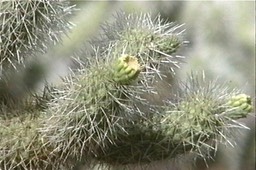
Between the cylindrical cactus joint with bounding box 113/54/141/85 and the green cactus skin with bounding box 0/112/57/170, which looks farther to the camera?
the green cactus skin with bounding box 0/112/57/170

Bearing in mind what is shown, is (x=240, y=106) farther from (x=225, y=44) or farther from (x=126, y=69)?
(x=225, y=44)

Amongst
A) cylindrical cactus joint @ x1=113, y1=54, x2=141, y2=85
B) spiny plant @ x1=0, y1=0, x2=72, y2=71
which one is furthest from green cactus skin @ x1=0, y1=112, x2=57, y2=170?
cylindrical cactus joint @ x1=113, y1=54, x2=141, y2=85

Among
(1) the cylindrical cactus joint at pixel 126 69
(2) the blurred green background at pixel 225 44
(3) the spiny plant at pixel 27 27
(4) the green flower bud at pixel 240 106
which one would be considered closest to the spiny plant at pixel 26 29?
(3) the spiny plant at pixel 27 27

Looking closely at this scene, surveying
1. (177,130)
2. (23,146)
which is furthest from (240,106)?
(23,146)

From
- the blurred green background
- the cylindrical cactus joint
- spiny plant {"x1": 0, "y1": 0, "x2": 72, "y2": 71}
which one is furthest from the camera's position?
the blurred green background

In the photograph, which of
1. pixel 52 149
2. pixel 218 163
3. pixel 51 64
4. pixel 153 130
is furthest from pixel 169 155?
pixel 218 163

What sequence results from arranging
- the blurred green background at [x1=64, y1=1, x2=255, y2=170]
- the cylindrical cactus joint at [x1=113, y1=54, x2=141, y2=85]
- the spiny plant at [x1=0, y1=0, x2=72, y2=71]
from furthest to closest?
the blurred green background at [x1=64, y1=1, x2=255, y2=170] → the spiny plant at [x1=0, y1=0, x2=72, y2=71] → the cylindrical cactus joint at [x1=113, y1=54, x2=141, y2=85]

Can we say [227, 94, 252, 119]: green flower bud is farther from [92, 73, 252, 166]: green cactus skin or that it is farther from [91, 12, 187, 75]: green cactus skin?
[91, 12, 187, 75]: green cactus skin
